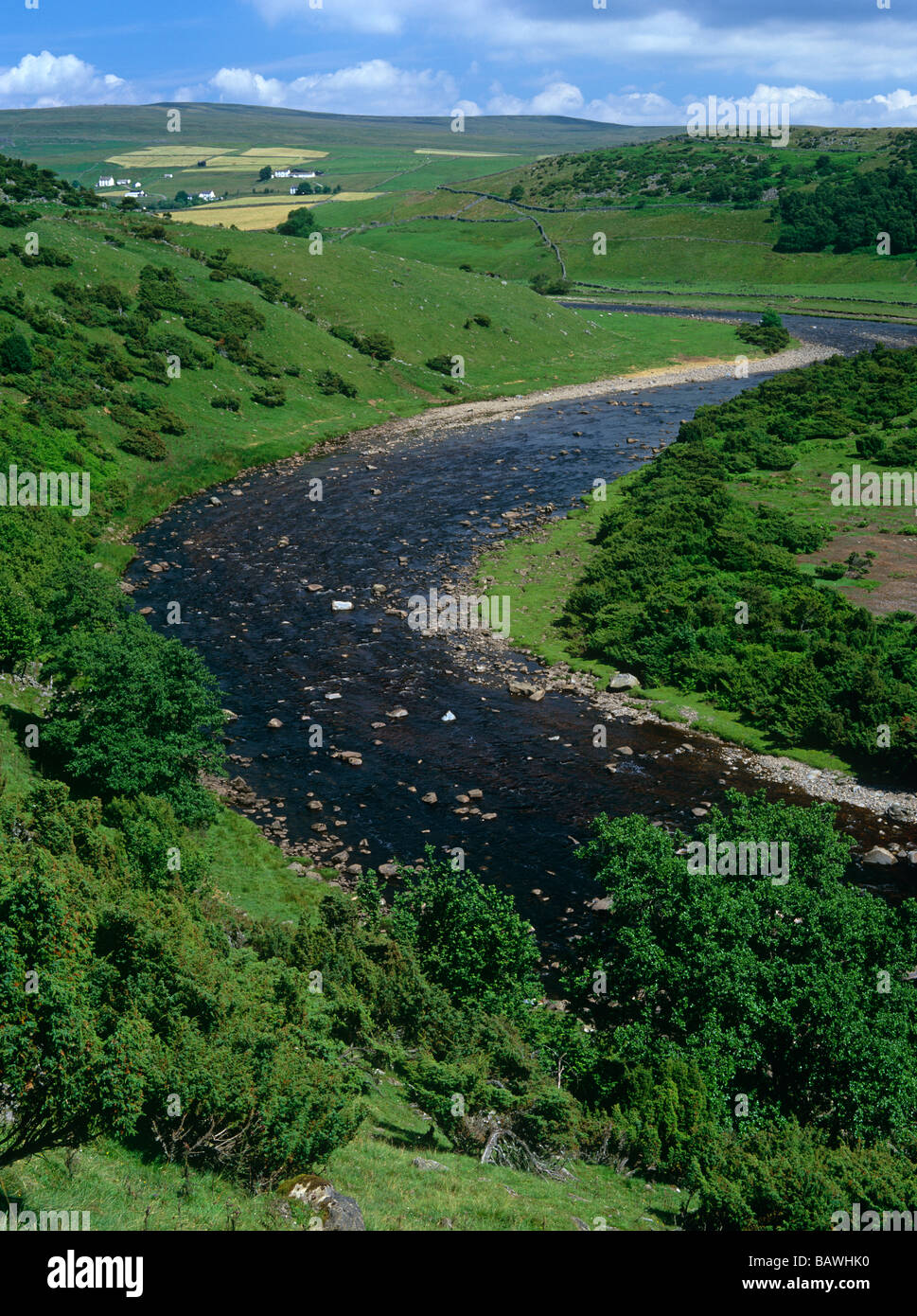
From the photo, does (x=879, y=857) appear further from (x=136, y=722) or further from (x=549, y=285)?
(x=549, y=285)

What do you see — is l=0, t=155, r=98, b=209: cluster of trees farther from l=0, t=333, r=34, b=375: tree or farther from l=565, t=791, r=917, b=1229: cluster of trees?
l=565, t=791, r=917, b=1229: cluster of trees

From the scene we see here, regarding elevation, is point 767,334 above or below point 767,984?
above

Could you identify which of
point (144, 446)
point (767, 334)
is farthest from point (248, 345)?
point (767, 334)

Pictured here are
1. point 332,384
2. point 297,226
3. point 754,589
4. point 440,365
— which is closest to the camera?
point 754,589

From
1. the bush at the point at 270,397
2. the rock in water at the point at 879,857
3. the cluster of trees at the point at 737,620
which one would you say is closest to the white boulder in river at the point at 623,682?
the cluster of trees at the point at 737,620

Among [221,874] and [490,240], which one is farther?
[490,240]

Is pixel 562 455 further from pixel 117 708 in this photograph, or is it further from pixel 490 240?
pixel 490 240

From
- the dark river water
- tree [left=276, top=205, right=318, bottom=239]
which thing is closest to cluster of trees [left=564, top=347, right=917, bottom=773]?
the dark river water
